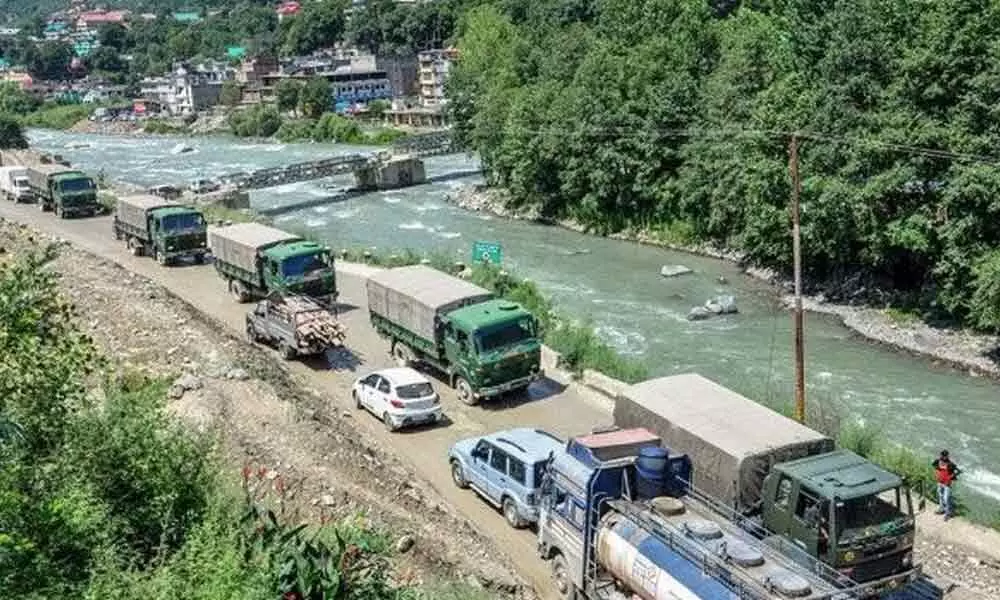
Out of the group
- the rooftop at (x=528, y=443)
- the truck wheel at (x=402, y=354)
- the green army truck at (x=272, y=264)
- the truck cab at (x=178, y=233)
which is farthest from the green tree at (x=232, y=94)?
the rooftop at (x=528, y=443)

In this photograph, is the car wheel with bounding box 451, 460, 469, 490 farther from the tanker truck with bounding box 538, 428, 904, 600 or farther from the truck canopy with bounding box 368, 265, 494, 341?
the truck canopy with bounding box 368, 265, 494, 341

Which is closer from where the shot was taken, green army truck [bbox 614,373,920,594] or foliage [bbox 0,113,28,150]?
green army truck [bbox 614,373,920,594]

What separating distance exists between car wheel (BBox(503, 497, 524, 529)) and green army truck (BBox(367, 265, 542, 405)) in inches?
216

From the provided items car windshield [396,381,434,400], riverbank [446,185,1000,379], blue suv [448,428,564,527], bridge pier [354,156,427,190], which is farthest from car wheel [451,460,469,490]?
bridge pier [354,156,427,190]

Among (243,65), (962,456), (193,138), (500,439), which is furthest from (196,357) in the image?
(243,65)

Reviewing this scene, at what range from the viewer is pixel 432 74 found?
124500 mm

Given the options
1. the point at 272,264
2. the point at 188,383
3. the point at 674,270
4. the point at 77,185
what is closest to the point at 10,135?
the point at 77,185

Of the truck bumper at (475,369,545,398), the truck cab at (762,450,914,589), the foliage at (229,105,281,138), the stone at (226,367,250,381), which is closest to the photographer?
the truck cab at (762,450,914,589)

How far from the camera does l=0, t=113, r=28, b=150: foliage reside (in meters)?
96.9

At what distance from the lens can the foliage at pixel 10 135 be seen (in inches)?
3816

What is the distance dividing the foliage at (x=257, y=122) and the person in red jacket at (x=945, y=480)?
347ft

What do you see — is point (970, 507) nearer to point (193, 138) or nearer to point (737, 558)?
point (737, 558)

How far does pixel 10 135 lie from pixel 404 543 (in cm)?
9654

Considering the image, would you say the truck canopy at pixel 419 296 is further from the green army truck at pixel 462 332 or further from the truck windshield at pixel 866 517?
the truck windshield at pixel 866 517
